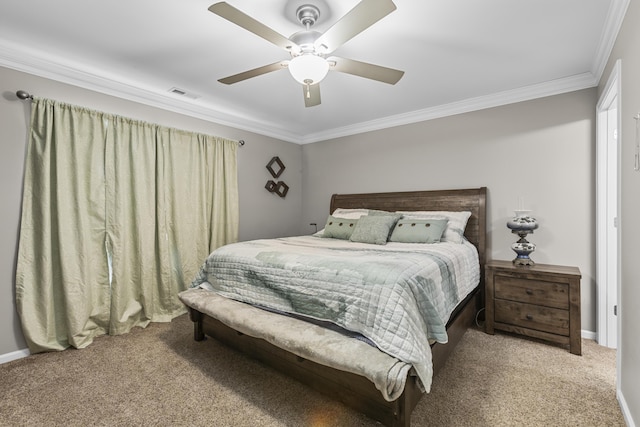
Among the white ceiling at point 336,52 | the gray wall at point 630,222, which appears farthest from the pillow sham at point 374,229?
the gray wall at point 630,222

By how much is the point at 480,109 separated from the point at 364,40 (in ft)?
6.06

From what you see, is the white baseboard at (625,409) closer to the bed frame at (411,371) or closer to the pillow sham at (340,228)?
the bed frame at (411,371)

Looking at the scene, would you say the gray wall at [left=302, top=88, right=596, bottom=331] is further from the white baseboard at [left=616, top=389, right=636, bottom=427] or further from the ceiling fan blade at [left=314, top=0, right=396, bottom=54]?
the ceiling fan blade at [left=314, top=0, right=396, bottom=54]

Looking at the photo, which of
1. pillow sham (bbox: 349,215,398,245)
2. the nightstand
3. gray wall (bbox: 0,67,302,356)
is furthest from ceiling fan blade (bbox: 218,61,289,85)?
the nightstand

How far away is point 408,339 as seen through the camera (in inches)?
59.3

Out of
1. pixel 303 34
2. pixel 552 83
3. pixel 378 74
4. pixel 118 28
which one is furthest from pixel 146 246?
pixel 552 83

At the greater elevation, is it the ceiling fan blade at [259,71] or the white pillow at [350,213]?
the ceiling fan blade at [259,71]

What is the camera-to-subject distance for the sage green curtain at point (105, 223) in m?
2.44

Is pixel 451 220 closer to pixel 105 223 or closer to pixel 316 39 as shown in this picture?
pixel 316 39

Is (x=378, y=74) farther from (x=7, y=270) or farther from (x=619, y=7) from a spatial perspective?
(x=7, y=270)

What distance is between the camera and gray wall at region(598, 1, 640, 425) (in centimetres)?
152

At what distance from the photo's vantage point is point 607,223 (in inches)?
102

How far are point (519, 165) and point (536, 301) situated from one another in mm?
1360

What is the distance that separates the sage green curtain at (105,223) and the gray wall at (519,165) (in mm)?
2333
